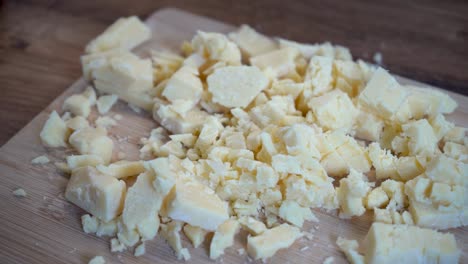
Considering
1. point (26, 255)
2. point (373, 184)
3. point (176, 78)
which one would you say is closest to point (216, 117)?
point (176, 78)

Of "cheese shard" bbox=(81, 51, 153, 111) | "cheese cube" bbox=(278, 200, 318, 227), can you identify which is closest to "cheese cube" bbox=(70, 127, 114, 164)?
A: "cheese shard" bbox=(81, 51, 153, 111)

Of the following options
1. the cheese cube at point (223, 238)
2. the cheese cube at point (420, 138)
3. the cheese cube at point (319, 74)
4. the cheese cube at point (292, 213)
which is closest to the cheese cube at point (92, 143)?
the cheese cube at point (223, 238)

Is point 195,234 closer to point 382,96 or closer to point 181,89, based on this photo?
point 181,89

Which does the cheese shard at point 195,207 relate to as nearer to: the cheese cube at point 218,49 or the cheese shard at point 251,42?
the cheese cube at point 218,49

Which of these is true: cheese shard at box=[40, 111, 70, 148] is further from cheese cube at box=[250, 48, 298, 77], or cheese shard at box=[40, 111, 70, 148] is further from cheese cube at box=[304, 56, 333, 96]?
cheese cube at box=[304, 56, 333, 96]

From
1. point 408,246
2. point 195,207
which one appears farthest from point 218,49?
point 408,246

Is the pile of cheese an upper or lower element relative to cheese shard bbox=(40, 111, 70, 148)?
upper
